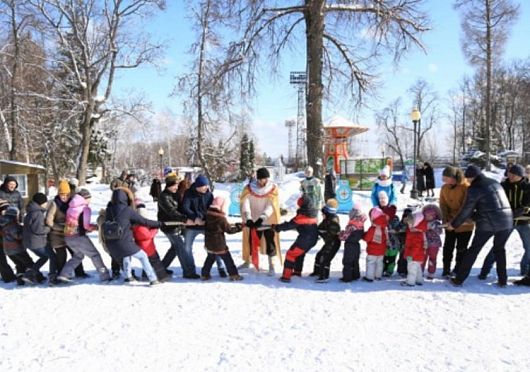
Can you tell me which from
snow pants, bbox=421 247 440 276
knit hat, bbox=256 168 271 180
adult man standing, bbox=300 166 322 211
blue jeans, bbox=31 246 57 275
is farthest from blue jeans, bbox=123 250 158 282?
adult man standing, bbox=300 166 322 211

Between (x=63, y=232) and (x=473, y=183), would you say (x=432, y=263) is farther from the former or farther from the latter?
(x=63, y=232)

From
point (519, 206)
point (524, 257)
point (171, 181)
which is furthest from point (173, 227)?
point (524, 257)

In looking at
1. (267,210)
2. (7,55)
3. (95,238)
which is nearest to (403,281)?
(267,210)

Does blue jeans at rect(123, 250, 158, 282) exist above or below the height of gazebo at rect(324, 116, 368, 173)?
below

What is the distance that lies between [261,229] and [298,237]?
0.64 metres

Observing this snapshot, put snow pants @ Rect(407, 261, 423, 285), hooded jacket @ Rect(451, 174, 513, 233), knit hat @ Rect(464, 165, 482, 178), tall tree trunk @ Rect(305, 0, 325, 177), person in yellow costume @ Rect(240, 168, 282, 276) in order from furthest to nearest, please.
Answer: tall tree trunk @ Rect(305, 0, 325, 177), person in yellow costume @ Rect(240, 168, 282, 276), snow pants @ Rect(407, 261, 423, 285), knit hat @ Rect(464, 165, 482, 178), hooded jacket @ Rect(451, 174, 513, 233)

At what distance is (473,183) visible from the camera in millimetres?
5668

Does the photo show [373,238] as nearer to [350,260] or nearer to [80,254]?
[350,260]

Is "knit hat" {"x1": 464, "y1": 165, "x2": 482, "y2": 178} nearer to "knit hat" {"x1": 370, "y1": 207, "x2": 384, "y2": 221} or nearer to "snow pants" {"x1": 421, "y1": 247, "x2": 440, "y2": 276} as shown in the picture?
"snow pants" {"x1": 421, "y1": 247, "x2": 440, "y2": 276}

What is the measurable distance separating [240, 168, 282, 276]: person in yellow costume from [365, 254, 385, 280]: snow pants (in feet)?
4.59

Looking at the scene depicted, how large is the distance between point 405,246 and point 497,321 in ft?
5.52

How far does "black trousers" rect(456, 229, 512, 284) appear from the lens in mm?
5637

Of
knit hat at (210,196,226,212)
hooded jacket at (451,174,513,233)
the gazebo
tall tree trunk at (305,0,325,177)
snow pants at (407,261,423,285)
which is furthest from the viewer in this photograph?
the gazebo

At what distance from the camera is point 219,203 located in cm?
623
